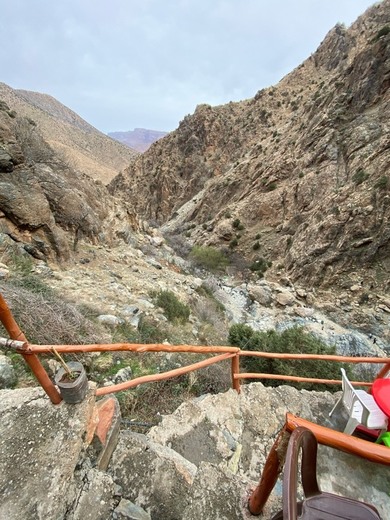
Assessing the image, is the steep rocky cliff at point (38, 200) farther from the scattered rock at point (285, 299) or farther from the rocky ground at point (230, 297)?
the scattered rock at point (285, 299)

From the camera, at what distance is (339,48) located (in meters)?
31.6

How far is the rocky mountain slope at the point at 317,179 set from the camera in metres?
13.0

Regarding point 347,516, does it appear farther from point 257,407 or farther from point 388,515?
point 257,407

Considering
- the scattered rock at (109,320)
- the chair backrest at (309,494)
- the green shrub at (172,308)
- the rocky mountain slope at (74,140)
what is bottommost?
the green shrub at (172,308)

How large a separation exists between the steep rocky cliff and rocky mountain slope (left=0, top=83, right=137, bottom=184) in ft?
111

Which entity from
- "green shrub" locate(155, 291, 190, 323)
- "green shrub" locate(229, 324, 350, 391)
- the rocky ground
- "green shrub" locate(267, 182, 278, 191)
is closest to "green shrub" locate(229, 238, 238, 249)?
the rocky ground

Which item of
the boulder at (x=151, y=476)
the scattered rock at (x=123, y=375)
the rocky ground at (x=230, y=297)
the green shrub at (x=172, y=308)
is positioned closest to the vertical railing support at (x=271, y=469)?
the boulder at (x=151, y=476)

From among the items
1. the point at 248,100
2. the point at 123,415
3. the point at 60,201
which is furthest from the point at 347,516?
the point at 248,100

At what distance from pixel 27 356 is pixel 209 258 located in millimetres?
16647

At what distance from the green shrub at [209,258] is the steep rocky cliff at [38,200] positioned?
7594 millimetres

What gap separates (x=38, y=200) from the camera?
22.9 feet

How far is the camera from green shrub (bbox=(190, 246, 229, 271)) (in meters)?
17.5

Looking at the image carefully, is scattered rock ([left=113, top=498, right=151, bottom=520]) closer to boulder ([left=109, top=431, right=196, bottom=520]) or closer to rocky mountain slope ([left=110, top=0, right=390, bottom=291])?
boulder ([left=109, top=431, right=196, bottom=520])

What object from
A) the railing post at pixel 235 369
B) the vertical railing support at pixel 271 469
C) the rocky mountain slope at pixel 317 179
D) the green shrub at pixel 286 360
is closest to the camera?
the vertical railing support at pixel 271 469
